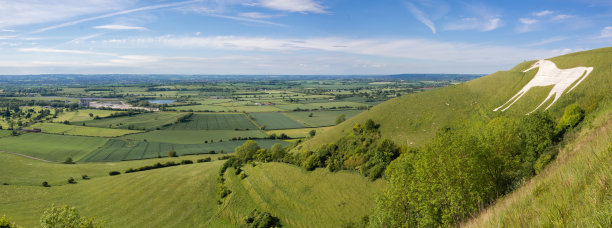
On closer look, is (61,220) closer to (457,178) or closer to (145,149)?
(457,178)

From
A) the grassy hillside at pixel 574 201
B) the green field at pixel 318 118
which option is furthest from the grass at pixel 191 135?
the grassy hillside at pixel 574 201

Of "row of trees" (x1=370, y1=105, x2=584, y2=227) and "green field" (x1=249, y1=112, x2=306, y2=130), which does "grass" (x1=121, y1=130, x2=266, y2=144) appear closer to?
"green field" (x1=249, y1=112, x2=306, y2=130)

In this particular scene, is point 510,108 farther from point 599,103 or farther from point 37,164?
point 37,164

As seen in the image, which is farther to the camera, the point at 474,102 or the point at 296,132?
the point at 296,132

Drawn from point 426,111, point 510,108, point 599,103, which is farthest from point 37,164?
point 599,103

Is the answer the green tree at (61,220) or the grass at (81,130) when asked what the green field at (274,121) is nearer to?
the grass at (81,130)

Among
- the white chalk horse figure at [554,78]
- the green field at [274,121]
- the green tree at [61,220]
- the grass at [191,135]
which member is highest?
the white chalk horse figure at [554,78]

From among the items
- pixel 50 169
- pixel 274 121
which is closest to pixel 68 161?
pixel 50 169
